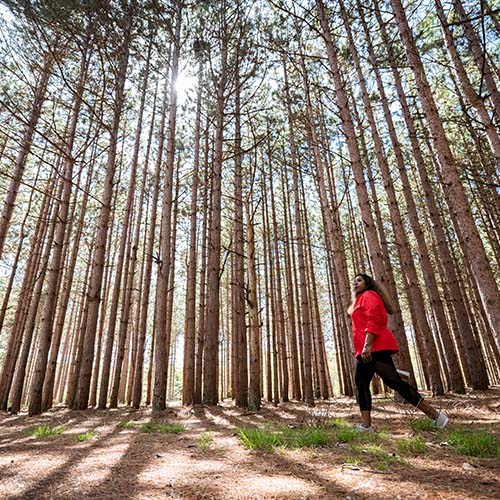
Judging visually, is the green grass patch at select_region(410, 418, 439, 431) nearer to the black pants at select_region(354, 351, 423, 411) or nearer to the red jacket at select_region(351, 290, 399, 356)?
the black pants at select_region(354, 351, 423, 411)

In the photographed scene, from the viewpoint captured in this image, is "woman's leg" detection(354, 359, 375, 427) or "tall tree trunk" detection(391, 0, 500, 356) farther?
"woman's leg" detection(354, 359, 375, 427)

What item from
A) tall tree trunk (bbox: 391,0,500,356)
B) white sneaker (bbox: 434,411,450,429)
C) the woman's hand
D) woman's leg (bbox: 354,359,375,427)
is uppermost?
tall tree trunk (bbox: 391,0,500,356)

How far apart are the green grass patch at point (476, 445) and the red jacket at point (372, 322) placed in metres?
0.91

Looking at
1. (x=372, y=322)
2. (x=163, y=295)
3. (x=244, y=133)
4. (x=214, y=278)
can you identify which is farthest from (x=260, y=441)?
(x=244, y=133)

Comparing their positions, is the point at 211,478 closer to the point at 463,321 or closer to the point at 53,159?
the point at 463,321

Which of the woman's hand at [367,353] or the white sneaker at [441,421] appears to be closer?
the white sneaker at [441,421]

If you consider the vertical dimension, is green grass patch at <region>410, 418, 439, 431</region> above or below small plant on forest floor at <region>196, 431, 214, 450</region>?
above

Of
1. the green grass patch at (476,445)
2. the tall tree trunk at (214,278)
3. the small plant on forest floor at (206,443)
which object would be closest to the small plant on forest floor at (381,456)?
the green grass patch at (476,445)

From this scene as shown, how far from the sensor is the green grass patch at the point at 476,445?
2.42 m

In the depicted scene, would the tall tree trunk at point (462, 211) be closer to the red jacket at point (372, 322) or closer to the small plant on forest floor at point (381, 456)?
the red jacket at point (372, 322)

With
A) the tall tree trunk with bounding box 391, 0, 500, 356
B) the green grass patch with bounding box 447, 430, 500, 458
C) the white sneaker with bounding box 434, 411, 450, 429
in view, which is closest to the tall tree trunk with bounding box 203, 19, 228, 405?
the tall tree trunk with bounding box 391, 0, 500, 356

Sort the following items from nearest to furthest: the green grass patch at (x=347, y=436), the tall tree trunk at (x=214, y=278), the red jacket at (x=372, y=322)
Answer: the green grass patch at (x=347, y=436)
the red jacket at (x=372, y=322)
the tall tree trunk at (x=214, y=278)

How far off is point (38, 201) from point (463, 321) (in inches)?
531

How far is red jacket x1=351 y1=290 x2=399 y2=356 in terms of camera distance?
134 inches
